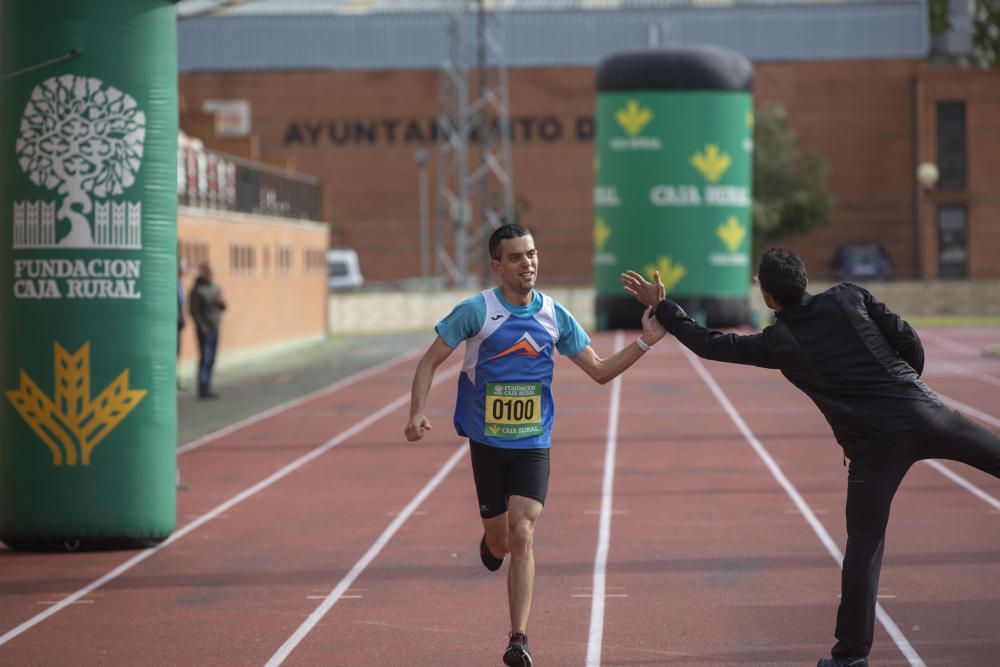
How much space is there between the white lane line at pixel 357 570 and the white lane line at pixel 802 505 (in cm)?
270

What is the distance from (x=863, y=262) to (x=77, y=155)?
57.0m

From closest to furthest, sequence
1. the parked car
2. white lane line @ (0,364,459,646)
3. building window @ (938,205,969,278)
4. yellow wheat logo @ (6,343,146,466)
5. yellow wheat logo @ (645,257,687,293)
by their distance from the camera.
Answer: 1. white lane line @ (0,364,459,646)
2. yellow wheat logo @ (6,343,146,466)
3. yellow wheat logo @ (645,257,687,293)
4. the parked car
5. building window @ (938,205,969,278)

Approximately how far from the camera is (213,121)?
3919 centimetres

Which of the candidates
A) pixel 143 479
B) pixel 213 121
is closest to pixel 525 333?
pixel 143 479

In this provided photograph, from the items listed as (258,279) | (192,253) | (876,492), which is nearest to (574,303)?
(258,279)

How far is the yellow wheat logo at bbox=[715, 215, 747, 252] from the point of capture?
40875 mm

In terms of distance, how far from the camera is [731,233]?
135 ft

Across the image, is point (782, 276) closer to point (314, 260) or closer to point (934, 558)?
point (934, 558)

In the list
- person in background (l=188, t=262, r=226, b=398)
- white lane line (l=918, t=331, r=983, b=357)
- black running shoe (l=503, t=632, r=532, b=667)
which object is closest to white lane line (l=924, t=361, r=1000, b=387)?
white lane line (l=918, t=331, r=983, b=357)

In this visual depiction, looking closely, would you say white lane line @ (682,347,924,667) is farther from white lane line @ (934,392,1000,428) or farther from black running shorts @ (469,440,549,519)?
white lane line @ (934,392,1000,428)

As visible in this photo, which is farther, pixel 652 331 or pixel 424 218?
pixel 424 218

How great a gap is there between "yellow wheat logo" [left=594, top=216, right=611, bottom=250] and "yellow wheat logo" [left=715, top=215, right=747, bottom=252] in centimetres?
254

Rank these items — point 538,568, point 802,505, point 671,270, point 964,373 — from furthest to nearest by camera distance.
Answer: point 671,270 < point 964,373 < point 802,505 < point 538,568

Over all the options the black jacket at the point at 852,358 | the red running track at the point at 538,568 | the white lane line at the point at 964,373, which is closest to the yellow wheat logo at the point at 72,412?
the red running track at the point at 538,568
